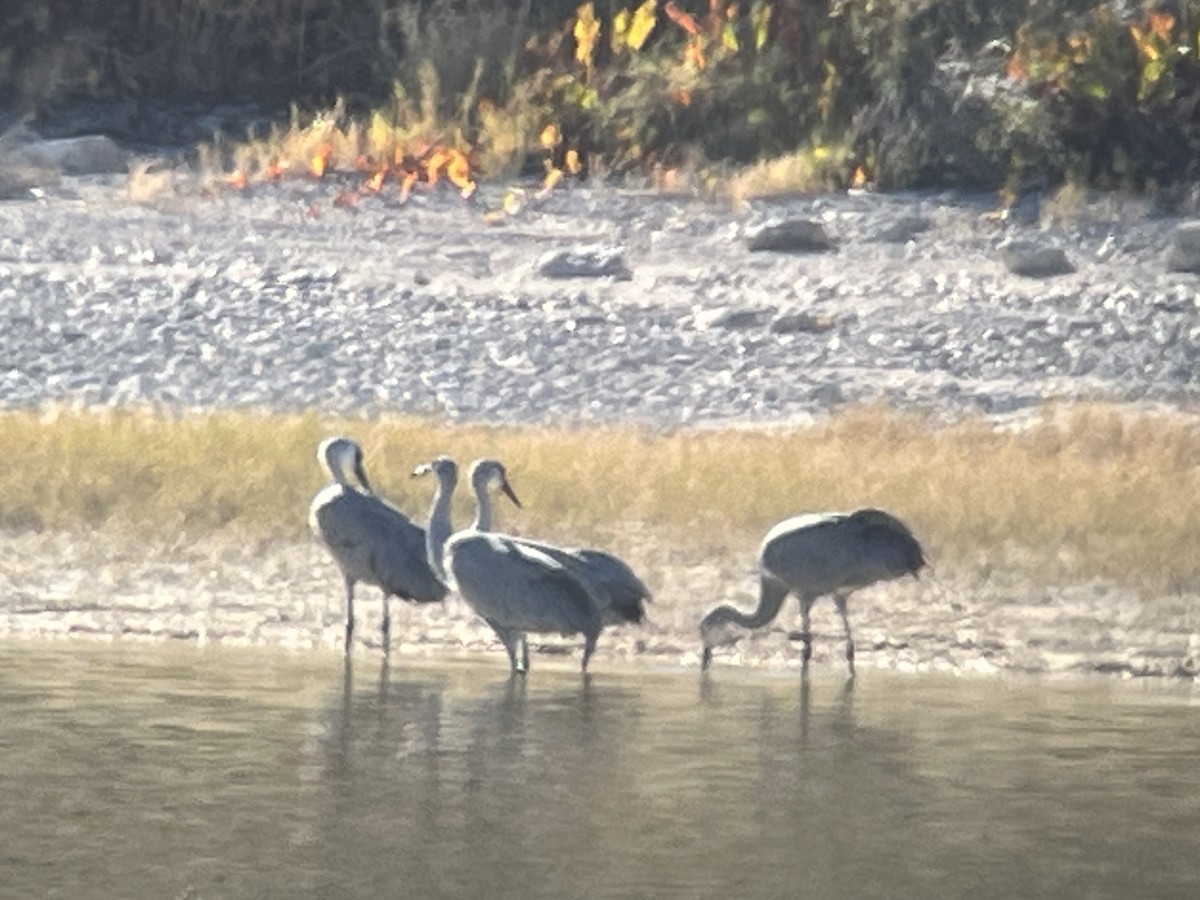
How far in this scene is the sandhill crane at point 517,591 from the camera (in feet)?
37.1

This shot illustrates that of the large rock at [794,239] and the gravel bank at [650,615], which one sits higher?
the large rock at [794,239]

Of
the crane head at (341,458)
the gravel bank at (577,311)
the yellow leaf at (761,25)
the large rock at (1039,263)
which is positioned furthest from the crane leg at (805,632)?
the yellow leaf at (761,25)

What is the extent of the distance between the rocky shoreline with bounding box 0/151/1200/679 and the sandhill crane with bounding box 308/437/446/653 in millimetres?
503

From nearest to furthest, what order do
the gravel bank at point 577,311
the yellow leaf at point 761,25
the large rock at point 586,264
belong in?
1. the gravel bank at point 577,311
2. the large rock at point 586,264
3. the yellow leaf at point 761,25

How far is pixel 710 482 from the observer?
1384 centimetres

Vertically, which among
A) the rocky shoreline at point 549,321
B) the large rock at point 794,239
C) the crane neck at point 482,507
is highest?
the large rock at point 794,239

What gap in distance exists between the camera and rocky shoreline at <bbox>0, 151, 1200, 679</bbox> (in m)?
13.4

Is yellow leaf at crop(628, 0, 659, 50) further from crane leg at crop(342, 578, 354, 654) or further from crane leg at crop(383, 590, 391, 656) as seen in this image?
crane leg at crop(383, 590, 391, 656)

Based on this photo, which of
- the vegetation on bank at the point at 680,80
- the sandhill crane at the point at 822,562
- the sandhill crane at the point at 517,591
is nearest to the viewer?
the sandhill crane at the point at 517,591

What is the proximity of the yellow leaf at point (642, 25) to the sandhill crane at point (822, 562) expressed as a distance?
30.1 feet

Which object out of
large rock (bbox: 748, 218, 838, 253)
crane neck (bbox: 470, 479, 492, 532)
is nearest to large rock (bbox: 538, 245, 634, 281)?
large rock (bbox: 748, 218, 838, 253)

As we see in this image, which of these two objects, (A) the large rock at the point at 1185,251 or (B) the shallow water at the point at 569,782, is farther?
(A) the large rock at the point at 1185,251

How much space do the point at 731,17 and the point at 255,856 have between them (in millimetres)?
13070

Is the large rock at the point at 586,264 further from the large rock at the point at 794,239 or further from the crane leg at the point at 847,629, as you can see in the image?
the crane leg at the point at 847,629
